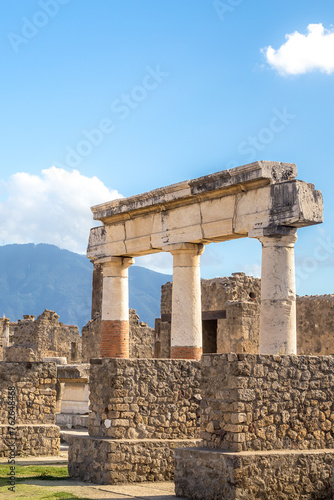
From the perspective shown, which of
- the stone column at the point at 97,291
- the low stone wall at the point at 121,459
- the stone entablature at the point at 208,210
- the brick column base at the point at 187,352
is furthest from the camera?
the stone column at the point at 97,291

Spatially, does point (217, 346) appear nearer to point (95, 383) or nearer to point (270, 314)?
point (270, 314)

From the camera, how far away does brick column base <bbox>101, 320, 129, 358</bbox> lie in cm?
1619

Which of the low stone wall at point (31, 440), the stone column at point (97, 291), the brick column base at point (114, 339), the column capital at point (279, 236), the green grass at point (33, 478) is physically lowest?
the green grass at point (33, 478)

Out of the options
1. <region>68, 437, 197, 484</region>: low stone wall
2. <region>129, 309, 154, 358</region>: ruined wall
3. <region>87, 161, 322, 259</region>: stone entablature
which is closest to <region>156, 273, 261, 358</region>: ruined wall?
<region>129, 309, 154, 358</region>: ruined wall

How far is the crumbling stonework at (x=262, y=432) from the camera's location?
26.3 feet

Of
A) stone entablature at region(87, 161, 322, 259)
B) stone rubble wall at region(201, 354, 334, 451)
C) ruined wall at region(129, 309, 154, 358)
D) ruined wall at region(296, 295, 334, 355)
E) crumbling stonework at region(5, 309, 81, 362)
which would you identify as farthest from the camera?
crumbling stonework at region(5, 309, 81, 362)

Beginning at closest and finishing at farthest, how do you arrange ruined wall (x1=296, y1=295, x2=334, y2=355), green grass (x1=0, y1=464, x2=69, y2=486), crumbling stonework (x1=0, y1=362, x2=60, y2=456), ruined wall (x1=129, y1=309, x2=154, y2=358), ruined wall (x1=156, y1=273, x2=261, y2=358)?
green grass (x1=0, y1=464, x2=69, y2=486) → crumbling stonework (x1=0, y1=362, x2=60, y2=456) → ruined wall (x1=156, y1=273, x2=261, y2=358) → ruined wall (x1=296, y1=295, x2=334, y2=355) → ruined wall (x1=129, y1=309, x2=154, y2=358)

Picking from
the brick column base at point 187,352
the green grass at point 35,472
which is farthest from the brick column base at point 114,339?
the green grass at point 35,472

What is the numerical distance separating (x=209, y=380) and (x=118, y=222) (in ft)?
27.1

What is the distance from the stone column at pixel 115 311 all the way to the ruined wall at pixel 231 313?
3982 millimetres

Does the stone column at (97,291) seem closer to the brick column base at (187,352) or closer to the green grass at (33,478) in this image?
the brick column base at (187,352)

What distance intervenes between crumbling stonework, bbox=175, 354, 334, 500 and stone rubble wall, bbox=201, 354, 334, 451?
0.01m

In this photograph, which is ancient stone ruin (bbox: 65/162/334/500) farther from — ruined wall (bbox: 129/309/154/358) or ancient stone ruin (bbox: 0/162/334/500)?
ruined wall (bbox: 129/309/154/358)

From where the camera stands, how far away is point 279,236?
1260 cm
